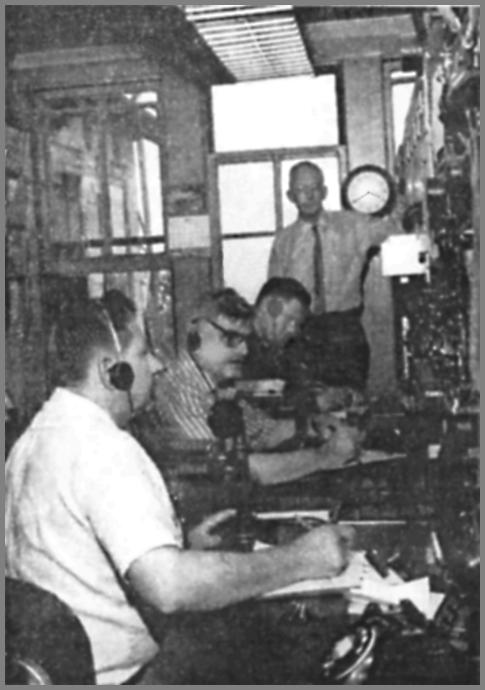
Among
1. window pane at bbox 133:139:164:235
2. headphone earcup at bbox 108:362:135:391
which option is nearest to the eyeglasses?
window pane at bbox 133:139:164:235

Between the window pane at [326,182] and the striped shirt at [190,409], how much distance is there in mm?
389

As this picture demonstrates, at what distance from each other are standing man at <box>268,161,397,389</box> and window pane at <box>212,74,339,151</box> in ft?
0.28

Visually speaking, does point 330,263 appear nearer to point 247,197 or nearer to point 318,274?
point 318,274

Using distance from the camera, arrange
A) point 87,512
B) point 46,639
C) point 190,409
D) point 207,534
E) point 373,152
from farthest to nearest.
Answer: point 190,409
point 373,152
point 207,534
point 87,512
point 46,639

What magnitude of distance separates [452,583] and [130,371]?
2.37 feet

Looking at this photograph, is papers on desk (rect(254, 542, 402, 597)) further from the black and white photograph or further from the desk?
the black and white photograph

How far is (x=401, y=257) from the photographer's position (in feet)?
6.99

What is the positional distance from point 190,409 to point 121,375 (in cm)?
41

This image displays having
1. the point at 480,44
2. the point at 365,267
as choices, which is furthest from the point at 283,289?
the point at 480,44

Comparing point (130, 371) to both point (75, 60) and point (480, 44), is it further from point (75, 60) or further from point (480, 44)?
point (480, 44)

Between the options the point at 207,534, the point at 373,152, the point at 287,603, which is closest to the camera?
the point at 287,603


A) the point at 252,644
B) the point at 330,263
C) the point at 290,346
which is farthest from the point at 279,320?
the point at 252,644

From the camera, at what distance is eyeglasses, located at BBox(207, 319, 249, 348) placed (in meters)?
2.15

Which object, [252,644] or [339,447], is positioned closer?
[252,644]
